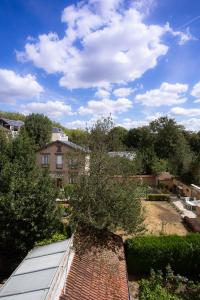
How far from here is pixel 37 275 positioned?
31.6 feet

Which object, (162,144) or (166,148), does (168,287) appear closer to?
(166,148)

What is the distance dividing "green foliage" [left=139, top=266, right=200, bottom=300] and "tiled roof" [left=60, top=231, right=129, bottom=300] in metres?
1.12

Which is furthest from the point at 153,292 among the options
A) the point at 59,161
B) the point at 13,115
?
the point at 13,115

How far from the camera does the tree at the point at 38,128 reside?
50.5 metres

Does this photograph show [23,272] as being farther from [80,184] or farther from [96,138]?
[96,138]

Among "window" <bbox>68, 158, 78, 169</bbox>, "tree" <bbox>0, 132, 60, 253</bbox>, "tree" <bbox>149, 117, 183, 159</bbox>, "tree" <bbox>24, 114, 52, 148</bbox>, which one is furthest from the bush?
"tree" <bbox>24, 114, 52, 148</bbox>

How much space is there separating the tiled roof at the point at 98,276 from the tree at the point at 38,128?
126 ft

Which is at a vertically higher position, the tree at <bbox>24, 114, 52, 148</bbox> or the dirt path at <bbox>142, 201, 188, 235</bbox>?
the tree at <bbox>24, 114, 52, 148</bbox>

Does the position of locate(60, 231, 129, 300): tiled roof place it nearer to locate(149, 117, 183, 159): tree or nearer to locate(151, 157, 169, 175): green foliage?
locate(151, 157, 169, 175): green foliage

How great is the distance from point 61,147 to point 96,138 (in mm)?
19144

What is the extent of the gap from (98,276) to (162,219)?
13.9 m

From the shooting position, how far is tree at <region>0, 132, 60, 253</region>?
14922mm

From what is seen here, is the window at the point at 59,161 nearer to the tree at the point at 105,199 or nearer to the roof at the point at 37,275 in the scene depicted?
the tree at the point at 105,199

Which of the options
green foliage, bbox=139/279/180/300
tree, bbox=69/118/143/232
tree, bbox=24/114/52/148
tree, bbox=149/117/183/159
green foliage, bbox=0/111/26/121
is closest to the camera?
green foliage, bbox=139/279/180/300
